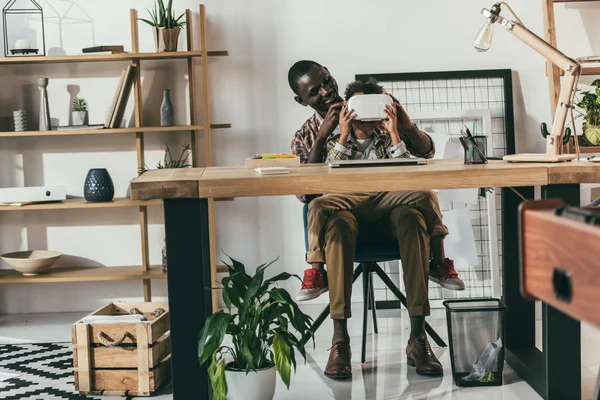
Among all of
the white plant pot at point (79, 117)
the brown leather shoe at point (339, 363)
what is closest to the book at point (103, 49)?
the white plant pot at point (79, 117)

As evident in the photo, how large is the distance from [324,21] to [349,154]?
1499mm

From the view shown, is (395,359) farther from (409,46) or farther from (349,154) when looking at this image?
(409,46)

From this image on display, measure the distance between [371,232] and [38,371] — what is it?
5.25ft

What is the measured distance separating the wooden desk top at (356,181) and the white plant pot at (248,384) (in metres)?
0.69

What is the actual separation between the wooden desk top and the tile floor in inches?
33.5

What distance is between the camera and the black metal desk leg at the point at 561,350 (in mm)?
2613

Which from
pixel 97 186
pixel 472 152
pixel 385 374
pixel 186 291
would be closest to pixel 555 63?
pixel 472 152

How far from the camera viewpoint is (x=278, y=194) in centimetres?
248

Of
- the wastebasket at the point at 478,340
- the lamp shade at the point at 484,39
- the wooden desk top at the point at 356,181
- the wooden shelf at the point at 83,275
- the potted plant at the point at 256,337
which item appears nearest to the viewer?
the wooden desk top at the point at 356,181

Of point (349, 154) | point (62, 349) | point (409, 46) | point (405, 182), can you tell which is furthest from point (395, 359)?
point (409, 46)

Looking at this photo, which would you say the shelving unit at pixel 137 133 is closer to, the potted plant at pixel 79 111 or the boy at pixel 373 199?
the potted plant at pixel 79 111

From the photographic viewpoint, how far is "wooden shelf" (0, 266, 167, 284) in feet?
13.8

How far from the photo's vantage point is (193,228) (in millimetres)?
2502

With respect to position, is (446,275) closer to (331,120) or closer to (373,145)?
(373,145)
